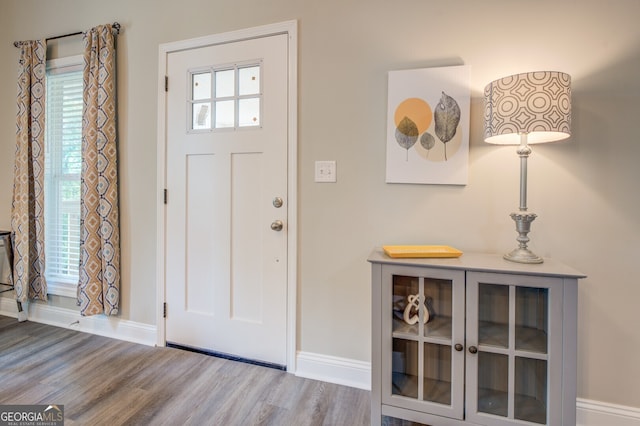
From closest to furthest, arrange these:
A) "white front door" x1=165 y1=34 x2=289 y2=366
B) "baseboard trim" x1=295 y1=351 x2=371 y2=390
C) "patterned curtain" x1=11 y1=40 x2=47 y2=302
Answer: "baseboard trim" x1=295 y1=351 x2=371 y2=390 < "white front door" x1=165 y1=34 x2=289 y2=366 < "patterned curtain" x1=11 y1=40 x2=47 y2=302

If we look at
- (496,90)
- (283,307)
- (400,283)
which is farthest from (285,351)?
(496,90)

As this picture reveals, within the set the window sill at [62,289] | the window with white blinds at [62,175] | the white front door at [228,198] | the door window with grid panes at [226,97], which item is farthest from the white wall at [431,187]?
the window sill at [62,289]

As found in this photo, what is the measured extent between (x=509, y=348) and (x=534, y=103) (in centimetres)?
96

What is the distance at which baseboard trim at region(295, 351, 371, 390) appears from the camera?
68.1 inches

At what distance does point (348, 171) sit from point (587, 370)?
4.83 ft

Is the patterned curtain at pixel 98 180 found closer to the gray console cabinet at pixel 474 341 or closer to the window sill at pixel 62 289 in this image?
the window sill at pixel 62 289

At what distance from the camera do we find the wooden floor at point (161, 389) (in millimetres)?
1486

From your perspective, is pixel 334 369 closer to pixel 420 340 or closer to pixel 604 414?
pixel 420 340

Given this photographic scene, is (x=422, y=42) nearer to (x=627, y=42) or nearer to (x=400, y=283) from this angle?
(x=627, y=42)

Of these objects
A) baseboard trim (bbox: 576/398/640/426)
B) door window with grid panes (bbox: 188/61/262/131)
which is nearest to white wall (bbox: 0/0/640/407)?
baseboard trim (bbox: 576/398/640/426)

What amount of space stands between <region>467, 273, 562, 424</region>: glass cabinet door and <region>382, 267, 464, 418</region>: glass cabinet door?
9 cm

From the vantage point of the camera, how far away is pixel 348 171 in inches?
68.7

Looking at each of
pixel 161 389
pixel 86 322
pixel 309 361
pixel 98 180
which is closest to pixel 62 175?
pixel 98 180

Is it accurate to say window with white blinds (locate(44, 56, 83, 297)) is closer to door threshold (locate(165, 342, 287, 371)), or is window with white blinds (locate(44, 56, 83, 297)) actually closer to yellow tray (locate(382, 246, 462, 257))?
door threshold (locate(165, 342, 287, 371))
